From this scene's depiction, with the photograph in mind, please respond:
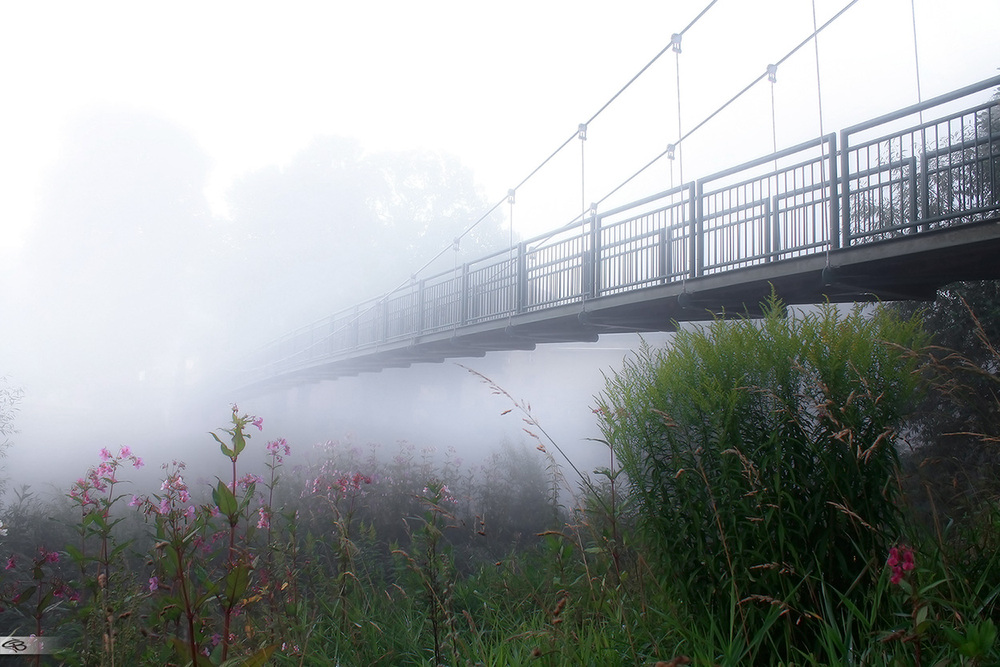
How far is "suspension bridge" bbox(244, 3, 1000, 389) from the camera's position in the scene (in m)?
4.43

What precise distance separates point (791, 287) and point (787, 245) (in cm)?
35

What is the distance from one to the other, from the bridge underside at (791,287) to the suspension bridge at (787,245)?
12mm

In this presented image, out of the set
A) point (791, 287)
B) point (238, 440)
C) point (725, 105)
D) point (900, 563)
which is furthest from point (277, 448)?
point (725, 105)

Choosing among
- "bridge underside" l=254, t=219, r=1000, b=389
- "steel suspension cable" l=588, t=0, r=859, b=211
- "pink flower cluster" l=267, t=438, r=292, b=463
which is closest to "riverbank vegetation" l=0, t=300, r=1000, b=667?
"bridge underside" l=254, t=219, r=1000, b=389

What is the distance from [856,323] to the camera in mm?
2484

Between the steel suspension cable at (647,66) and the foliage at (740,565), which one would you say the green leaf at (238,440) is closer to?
the foliage at (740,565)

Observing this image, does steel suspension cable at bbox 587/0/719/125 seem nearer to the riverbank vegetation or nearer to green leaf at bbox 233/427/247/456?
the riverbank vegetation

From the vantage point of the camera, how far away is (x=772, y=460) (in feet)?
7.38

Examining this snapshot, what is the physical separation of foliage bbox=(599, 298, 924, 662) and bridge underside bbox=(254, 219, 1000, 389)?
27 cm

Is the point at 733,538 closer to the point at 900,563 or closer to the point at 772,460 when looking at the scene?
the point at 772,460

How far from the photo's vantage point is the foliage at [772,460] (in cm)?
216

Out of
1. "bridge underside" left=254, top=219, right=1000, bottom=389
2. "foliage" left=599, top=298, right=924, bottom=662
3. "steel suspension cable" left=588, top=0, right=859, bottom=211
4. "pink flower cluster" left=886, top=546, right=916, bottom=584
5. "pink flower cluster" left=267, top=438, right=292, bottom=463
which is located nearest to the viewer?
"pink flower cluster" left=886, top=546, right=916, bottom=584

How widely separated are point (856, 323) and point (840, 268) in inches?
106

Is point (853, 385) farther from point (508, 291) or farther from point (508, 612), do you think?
point (508, 291)
